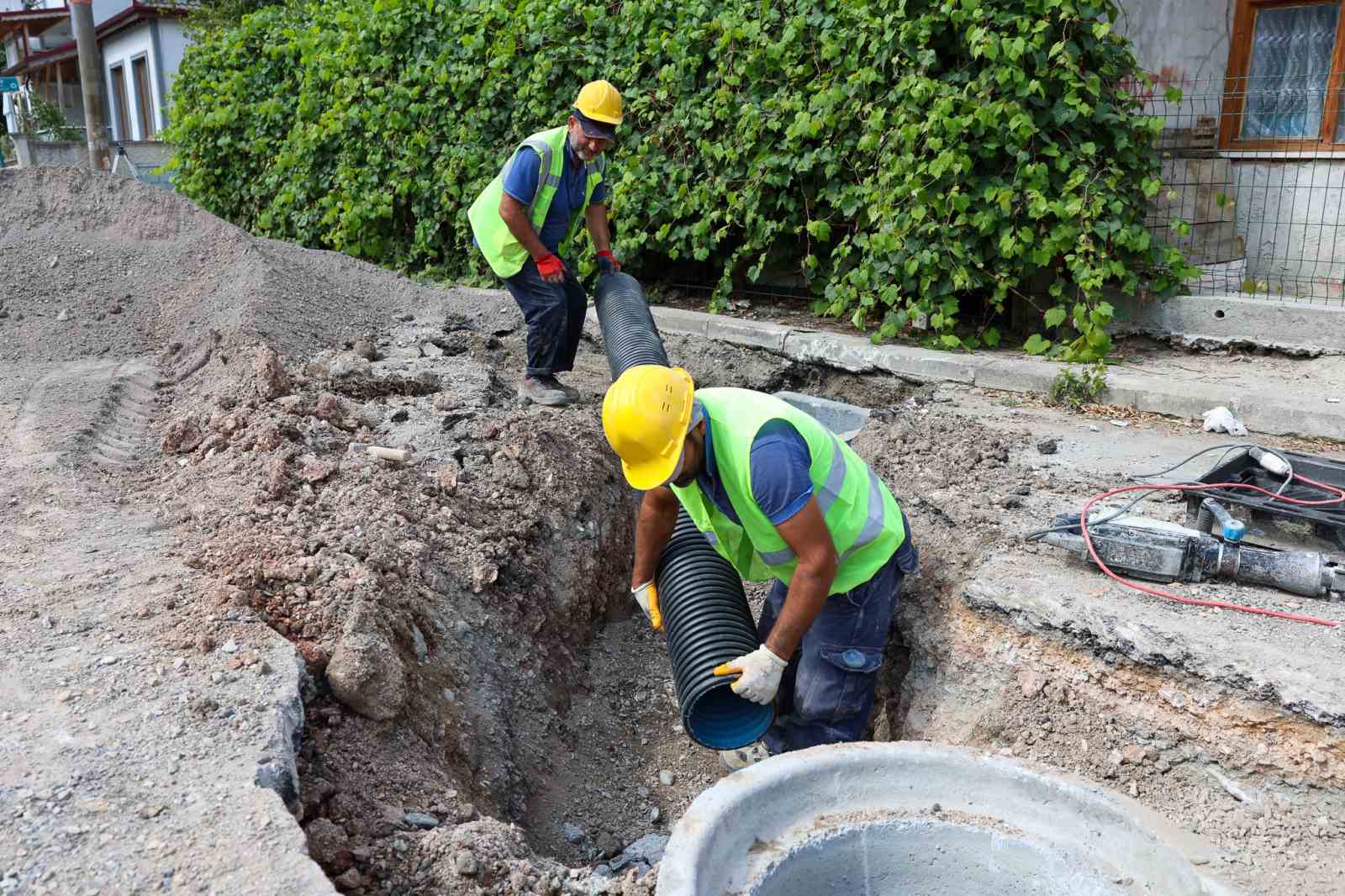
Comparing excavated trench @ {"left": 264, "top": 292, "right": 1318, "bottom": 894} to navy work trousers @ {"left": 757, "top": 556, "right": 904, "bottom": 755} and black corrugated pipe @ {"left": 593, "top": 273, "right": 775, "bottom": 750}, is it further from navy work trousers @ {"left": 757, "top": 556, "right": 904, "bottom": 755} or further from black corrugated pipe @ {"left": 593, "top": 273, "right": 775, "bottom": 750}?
black corrugated pipe @ {"left": 593, "top": 273, "right": 775, "bottom": 750}

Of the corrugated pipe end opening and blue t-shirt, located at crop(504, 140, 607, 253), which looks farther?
blue t-shirt, located at crop(504, 140, 607, 253)

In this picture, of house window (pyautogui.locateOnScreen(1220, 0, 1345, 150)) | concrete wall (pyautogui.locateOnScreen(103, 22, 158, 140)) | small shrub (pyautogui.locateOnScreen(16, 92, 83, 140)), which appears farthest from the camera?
small shrub (pyautogui.locateOnScreen(16, 92, 83, 140))

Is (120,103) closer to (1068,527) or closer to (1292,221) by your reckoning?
(1292,221)

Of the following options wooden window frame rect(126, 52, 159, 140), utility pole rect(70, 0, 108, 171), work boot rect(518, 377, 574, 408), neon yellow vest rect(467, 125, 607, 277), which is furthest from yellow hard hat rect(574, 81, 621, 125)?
wooden window frame rect(126, 52, 159, 140)

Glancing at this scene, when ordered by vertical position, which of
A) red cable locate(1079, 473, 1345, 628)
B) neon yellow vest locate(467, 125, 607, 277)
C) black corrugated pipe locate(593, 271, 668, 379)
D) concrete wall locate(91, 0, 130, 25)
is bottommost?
red cable locate(1079, 473, 1345, 628)

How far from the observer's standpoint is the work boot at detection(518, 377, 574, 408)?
539 cm

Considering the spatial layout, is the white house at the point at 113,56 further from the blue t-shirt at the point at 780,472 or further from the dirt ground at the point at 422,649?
the blue t-shirt at the point at 780,472

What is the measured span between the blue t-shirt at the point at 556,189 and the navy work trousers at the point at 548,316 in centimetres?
21

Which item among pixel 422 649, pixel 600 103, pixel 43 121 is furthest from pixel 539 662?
pixel 43 121

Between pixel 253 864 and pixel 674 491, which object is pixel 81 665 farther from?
pixel 674 491

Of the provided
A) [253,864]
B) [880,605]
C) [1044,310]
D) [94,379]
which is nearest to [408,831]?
[253,864]

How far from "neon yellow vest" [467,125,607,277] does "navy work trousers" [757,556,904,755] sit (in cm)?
246

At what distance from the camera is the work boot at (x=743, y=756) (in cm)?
369

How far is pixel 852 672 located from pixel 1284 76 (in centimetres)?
594
